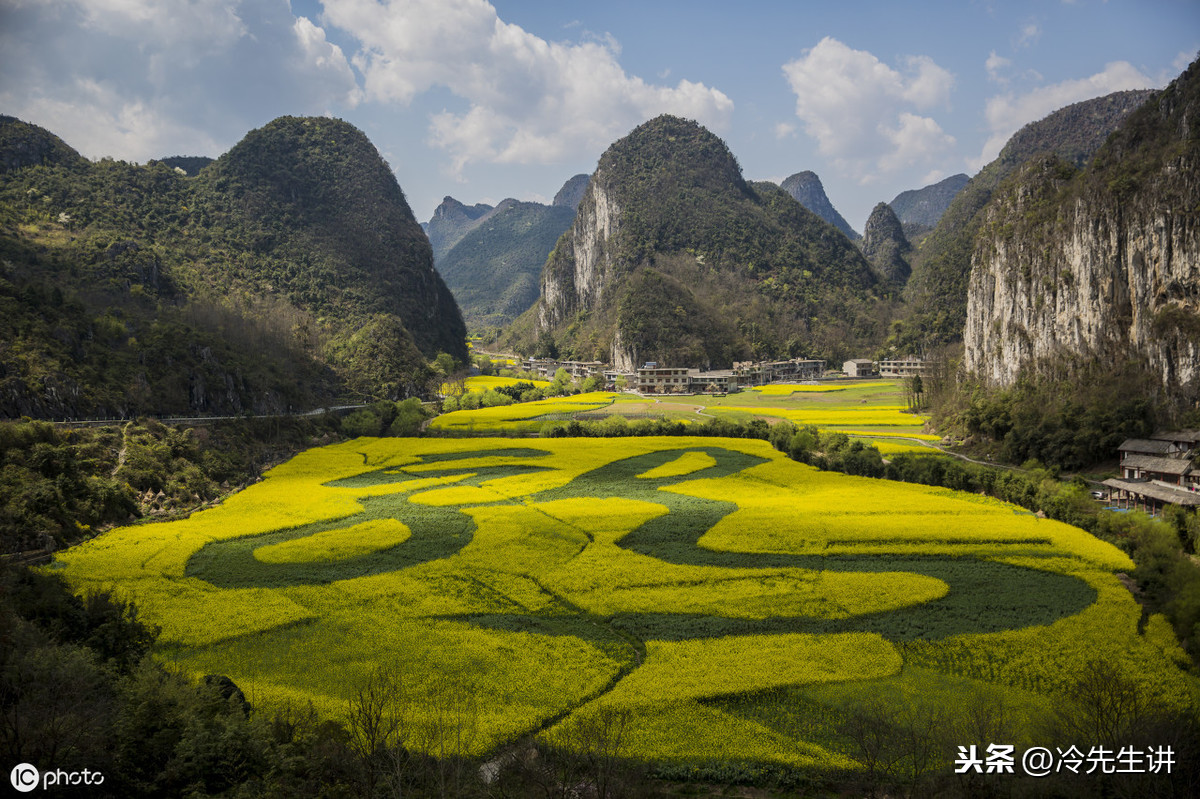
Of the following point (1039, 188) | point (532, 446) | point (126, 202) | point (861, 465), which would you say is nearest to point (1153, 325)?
point (861, 465)

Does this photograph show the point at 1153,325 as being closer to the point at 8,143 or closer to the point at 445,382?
the point at 445,382

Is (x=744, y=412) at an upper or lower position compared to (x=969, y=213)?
lower

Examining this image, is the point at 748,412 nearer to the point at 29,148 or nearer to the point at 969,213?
the point at 29,148

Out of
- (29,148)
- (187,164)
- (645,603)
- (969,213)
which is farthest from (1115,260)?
(187,164)

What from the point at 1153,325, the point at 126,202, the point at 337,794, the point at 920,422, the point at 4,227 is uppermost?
the point at 126,202

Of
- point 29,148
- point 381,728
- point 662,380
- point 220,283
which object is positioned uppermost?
point 29,148

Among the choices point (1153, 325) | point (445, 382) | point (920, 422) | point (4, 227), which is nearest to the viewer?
point (1153, 325)
